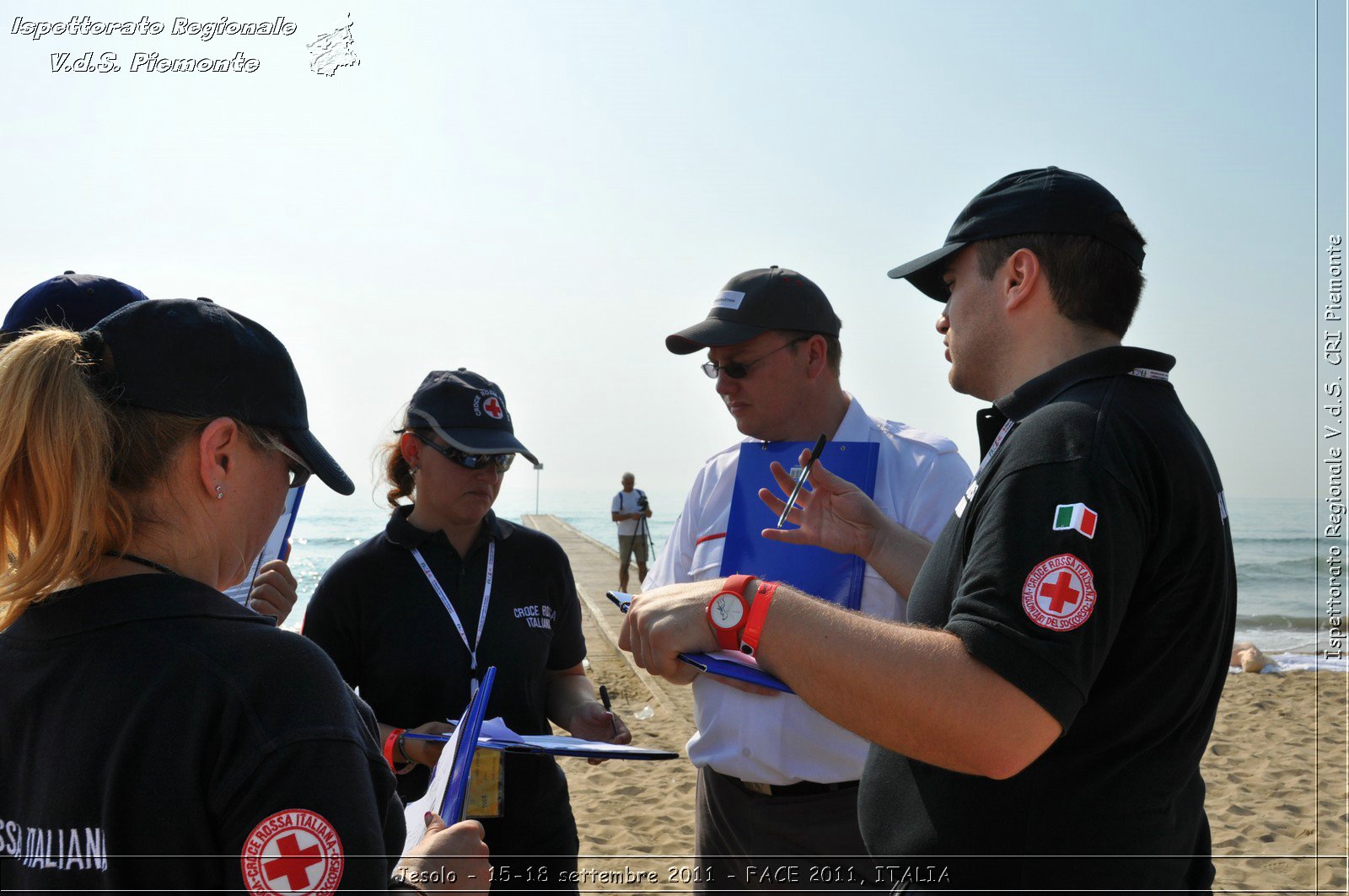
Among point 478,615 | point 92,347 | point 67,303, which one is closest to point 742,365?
point 478,615

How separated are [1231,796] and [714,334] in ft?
22.5

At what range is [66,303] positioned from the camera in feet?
7.70

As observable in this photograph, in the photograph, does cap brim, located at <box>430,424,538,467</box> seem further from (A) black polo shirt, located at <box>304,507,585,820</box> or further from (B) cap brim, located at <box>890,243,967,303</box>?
(B) cap brim, located at <box>890,243,967,303</box>

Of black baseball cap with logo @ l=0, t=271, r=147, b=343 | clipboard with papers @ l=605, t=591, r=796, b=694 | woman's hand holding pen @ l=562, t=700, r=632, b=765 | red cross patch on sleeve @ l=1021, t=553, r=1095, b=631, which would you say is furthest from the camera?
woman's hand holding pen @ l=562, t=700, r=632, b=765

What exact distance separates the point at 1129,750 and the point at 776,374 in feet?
6.14

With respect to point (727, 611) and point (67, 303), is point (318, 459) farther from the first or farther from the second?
point (67, 303)

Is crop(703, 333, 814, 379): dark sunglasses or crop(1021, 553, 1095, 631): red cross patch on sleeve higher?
crop(703, 333, 814, 379): dark sunglasses

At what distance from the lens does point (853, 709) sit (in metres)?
1.54

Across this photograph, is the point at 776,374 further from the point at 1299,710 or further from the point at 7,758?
the point at 1299,710

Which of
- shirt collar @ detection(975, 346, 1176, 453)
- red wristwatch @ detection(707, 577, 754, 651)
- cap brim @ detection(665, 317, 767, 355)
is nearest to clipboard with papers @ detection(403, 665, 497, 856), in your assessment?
red wristwatch @ detection(707, 577, 754, 651)

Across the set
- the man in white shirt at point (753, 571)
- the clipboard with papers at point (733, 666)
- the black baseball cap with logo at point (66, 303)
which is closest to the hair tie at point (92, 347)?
the black baseball cap with logo at point (66, 303)

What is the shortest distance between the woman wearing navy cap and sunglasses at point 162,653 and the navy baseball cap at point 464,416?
67.6 inches

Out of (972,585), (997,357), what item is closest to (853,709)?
(972,585)

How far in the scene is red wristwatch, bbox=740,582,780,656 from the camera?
1.68 meters
